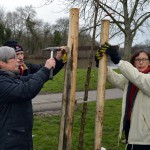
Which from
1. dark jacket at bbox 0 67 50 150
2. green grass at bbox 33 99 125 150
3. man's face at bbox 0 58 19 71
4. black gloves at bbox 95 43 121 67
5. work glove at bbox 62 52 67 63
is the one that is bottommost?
green grass at bbox 33 99 125 150

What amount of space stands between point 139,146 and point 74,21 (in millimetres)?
1437

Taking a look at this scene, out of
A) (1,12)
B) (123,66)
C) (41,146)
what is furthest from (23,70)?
(1,12)

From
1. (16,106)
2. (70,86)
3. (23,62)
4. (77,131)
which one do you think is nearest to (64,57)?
(70,86)

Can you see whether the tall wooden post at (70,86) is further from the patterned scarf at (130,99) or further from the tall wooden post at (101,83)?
the patterned scarf at (130,99)

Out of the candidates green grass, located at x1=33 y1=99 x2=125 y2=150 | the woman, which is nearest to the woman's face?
the woman

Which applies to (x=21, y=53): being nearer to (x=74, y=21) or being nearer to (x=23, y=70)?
(x=23, y=70)

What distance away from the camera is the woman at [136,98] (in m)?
3.16

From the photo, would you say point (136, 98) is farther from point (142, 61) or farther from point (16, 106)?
point (16, 106)

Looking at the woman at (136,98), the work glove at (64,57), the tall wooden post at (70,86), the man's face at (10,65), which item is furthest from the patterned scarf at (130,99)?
the man's face at (10,65)

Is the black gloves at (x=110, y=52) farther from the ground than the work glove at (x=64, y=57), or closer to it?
farther from the ground

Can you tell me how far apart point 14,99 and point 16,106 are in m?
0.13

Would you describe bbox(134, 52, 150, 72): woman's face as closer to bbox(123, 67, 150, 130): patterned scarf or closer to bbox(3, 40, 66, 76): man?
bbox(123, 67, 150, 130): patterned scarf

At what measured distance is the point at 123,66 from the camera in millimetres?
3158

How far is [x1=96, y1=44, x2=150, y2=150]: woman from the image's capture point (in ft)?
10.4
